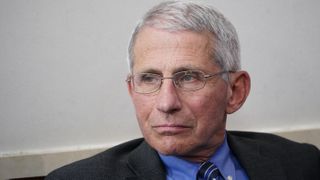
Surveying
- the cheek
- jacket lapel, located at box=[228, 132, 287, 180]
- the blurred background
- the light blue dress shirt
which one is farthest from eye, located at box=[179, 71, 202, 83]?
the blurred background

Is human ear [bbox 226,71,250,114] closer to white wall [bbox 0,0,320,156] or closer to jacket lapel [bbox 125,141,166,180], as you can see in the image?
jacket lapel [bbox 125,141,166,180]

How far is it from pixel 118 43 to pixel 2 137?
0.80 meters

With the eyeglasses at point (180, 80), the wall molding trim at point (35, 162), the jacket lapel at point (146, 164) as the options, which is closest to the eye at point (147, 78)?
the eyeglasses at point (180, 80)

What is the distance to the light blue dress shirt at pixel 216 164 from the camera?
3.43 feet

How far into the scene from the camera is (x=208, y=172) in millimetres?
1040

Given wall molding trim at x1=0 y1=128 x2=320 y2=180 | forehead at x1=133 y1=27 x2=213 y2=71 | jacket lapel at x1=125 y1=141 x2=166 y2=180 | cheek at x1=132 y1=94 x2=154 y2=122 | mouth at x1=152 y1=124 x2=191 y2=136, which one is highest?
forehead at x1=133 y1=27 x2=213 y2=71

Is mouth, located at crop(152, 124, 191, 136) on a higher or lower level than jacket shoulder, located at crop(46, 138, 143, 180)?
higher

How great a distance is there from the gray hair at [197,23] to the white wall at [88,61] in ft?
2.01

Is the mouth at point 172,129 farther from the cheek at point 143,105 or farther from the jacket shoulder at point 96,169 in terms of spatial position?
the jacket shoulder at point 96,169

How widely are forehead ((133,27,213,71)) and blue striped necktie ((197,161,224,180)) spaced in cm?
37

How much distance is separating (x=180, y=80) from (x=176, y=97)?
0.06 meters

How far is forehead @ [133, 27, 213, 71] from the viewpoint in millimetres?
932

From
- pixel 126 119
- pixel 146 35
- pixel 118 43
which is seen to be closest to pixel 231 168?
pixel 146 35

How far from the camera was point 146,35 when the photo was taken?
0.98m
